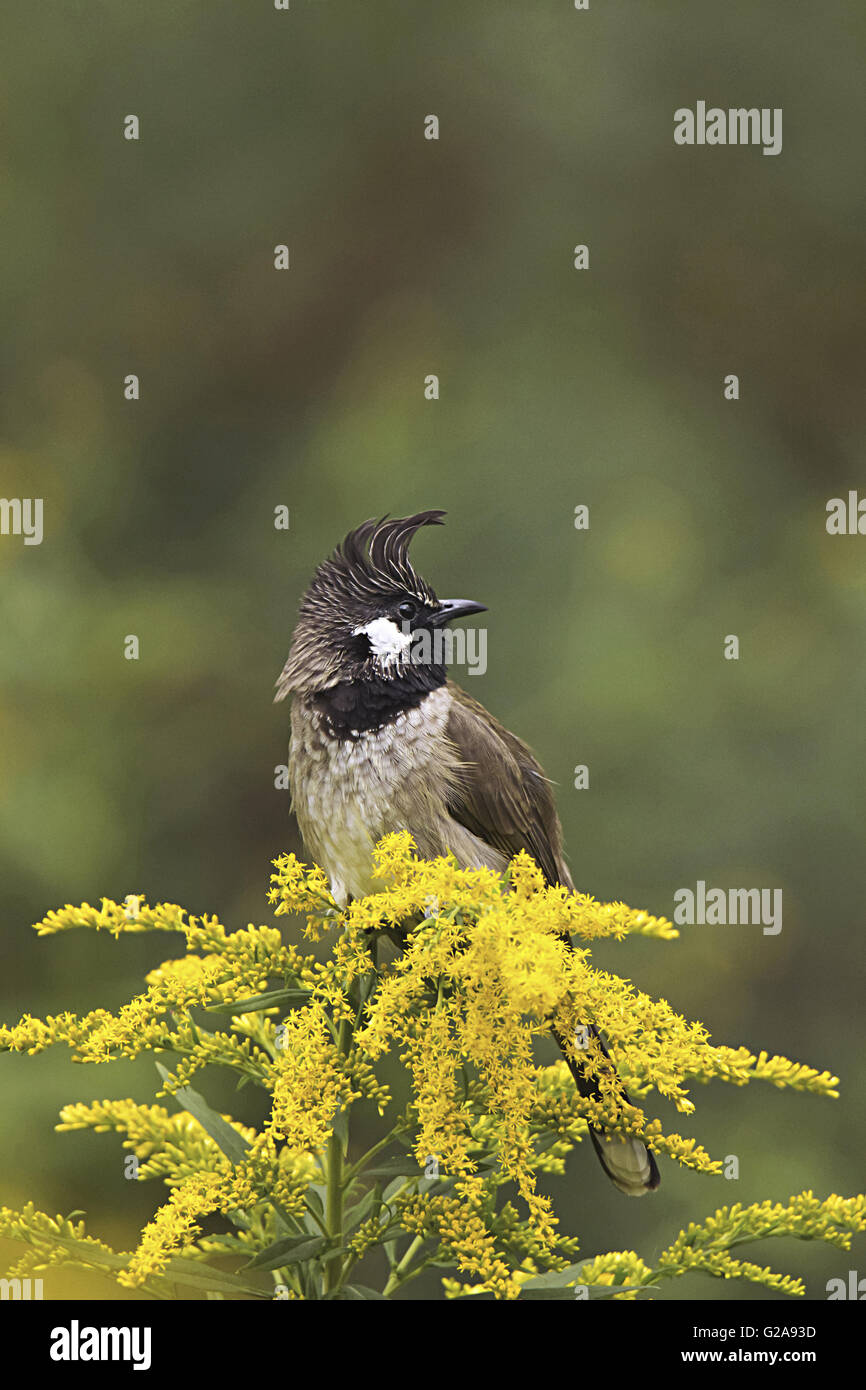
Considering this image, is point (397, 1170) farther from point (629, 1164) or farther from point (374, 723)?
point (374, 723)

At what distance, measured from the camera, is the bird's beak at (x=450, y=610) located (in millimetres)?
2977

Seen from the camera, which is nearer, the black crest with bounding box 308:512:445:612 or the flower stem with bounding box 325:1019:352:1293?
the flower stem with bounding box 325:1019:352:1293

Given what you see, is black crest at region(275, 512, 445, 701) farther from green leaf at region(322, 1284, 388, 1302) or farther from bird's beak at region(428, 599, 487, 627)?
green leaf at region(322, 1284, 388, 1302)

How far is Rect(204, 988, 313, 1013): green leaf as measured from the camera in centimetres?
192

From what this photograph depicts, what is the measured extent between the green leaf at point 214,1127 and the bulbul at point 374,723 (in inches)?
30.7

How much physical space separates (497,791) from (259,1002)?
1.25 m

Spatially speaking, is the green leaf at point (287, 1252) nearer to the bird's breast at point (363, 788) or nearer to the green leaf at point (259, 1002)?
the green leaf at point (259, 1002)

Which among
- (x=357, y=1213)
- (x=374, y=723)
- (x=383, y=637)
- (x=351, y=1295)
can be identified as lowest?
(x=351, y=1295)

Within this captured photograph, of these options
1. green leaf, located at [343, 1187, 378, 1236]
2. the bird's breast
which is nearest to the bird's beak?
the bird's breast

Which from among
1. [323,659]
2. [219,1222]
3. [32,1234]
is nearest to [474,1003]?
[32,1234]

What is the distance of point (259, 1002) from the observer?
1.92 metres

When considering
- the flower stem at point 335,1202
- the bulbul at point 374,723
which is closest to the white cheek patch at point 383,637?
the bulbul at point 374,723

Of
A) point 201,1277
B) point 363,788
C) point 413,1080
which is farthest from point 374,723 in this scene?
point 201,1277

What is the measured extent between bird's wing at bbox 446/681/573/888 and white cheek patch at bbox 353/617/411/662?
0.72ft
